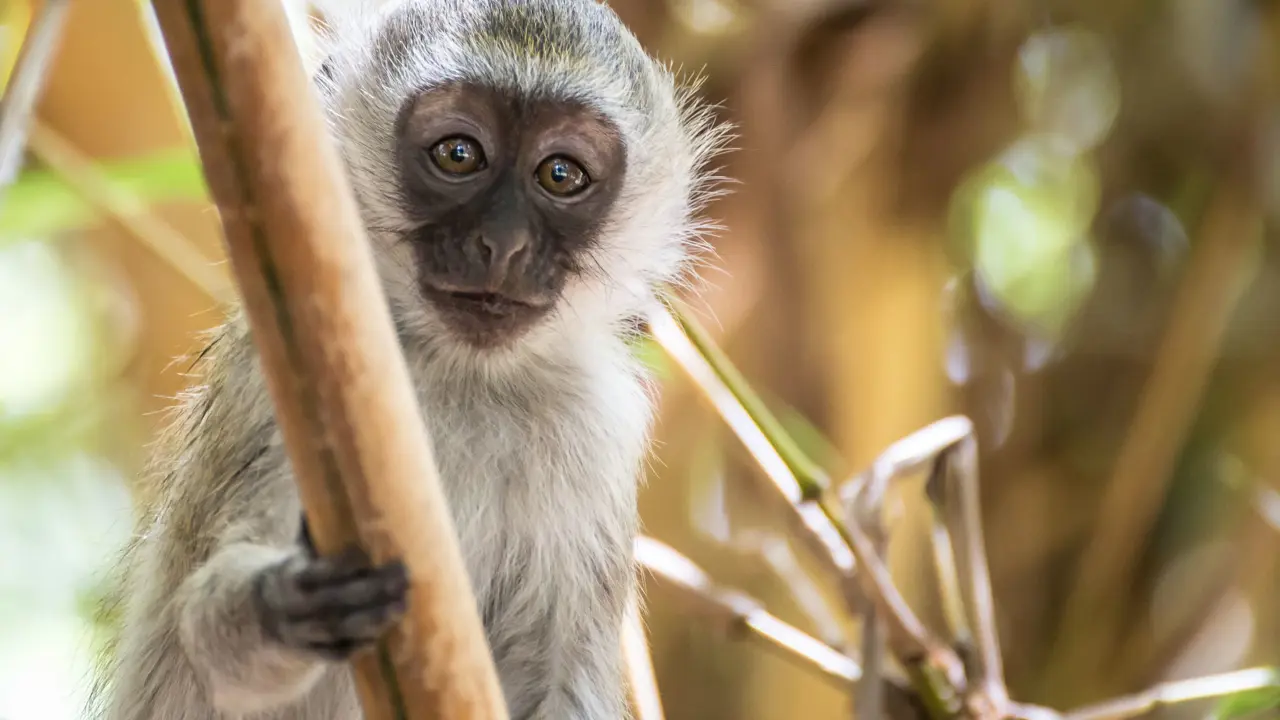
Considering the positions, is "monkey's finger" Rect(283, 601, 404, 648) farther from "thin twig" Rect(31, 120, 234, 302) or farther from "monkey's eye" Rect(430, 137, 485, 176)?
"thin twig" Rect(31, 120, 234, 302)

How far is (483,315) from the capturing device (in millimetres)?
2057

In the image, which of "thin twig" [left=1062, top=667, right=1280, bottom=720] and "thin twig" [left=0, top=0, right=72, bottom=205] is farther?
"thin twig" [left=1062, top=667, right=1280, bottom=720]

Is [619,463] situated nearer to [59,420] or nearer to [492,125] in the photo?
[492,125]

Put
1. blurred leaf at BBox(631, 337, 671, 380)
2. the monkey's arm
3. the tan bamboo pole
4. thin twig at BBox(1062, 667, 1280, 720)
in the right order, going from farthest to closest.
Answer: blurred leaf at BBox(631, 337, 671, 380), thin twig at BBox(1062, 667, 1280, 720), the monkey's arm, the tan bamboo pole

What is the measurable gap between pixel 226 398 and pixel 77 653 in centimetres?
132

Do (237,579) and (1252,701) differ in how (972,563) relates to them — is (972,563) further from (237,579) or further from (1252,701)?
(237,579)

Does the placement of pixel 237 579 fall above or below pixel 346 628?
above

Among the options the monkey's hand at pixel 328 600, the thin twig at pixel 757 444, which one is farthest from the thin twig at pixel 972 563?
the monkey's hand at pixel 328 600

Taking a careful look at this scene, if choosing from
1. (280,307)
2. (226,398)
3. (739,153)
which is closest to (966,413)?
(739,153)

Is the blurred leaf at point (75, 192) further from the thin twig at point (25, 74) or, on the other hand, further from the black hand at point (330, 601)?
the black hand at point (330, 601)

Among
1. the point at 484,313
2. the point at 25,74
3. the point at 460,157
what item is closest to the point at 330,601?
the point at 25,74

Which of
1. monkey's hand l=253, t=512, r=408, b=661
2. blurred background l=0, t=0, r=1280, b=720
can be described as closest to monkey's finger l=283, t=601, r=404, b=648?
monkey's hand l=253, t=512, r=408, b=661

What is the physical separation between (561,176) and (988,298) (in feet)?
6.20

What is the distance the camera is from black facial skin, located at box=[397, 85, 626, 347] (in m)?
1.98
